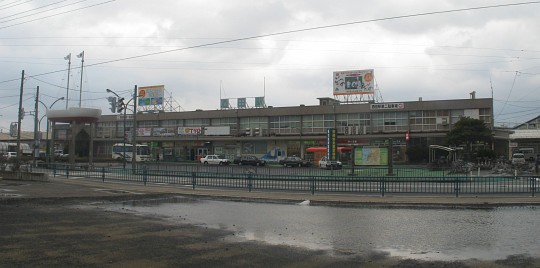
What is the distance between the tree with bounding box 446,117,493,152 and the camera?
57875 mm

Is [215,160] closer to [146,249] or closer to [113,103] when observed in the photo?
[113,103]

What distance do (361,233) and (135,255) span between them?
5.40 m

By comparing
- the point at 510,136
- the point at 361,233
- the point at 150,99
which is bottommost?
the point at 361,233

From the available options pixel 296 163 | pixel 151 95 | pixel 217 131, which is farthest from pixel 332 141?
pixel 151 95

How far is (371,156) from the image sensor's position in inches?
1513

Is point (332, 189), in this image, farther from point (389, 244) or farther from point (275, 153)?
point (275, 153)

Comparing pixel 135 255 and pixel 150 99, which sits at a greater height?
pixel 150 99

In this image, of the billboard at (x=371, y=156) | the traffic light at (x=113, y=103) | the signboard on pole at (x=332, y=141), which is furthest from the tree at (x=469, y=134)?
the traffic light at (x=113, y=103)

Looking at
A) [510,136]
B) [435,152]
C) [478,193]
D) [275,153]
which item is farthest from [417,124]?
[478,193]

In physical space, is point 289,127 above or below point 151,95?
below

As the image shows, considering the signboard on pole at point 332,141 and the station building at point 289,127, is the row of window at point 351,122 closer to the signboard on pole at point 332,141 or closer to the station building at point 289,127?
the station building at point 289,127

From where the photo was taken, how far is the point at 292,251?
343 inches

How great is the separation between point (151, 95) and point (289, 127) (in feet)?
98.1

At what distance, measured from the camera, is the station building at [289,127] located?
→ 222 feet
